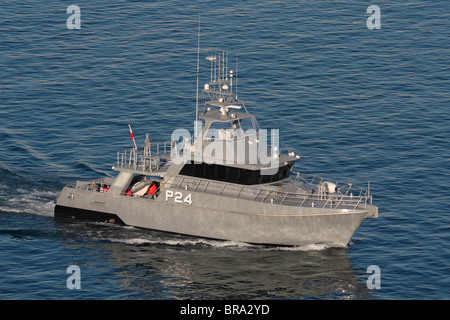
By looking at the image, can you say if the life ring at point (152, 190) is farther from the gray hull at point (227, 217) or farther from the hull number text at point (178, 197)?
the hull number text at point (178, 197)

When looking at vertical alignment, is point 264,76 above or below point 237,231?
above

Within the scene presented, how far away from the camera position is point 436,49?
79312mm

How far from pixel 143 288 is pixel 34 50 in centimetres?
4112

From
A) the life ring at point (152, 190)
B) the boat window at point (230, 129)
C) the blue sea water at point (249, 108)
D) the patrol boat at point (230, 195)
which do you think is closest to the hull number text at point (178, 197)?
the patrol boat at point (230, 195)

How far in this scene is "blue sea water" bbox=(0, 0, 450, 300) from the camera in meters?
46.1

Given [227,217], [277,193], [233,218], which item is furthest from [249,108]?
[233,218]

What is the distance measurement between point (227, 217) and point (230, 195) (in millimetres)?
1283

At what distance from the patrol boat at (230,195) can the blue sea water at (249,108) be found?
102cm

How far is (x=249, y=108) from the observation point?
68875mm

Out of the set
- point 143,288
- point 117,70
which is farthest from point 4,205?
point 117,70

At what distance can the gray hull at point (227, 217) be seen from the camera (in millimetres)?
48812

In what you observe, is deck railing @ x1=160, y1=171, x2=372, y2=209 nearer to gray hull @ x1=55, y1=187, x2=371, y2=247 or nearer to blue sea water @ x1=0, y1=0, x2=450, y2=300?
gray hull @ x1=55, y1=187, x2=371, y2=247

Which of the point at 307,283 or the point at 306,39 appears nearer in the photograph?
the point at 307,283

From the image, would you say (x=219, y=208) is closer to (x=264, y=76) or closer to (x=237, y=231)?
(x=237, y=231)
